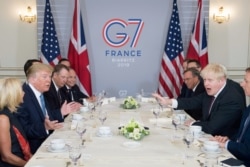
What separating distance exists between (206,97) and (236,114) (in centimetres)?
51

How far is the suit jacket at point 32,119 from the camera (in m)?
3.38

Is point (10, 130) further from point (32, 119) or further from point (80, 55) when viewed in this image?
point (80, 55)

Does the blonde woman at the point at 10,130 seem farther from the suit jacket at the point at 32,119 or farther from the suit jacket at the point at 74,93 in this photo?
the suit jacket at the point at 74,93

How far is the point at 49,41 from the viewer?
240 inches

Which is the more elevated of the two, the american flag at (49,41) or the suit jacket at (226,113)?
the american flag at (49,41)

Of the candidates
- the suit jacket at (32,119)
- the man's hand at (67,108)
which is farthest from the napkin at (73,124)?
the man's hand at (67,108)

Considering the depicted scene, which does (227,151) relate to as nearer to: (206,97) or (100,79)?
(206,97)

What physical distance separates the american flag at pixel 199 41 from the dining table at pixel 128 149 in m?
2.66

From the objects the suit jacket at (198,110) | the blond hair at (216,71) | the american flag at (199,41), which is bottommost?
the suit jacket at (198,110)

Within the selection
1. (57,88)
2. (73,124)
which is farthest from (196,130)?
Answer: (57,88)

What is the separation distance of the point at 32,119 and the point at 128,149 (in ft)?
4.11

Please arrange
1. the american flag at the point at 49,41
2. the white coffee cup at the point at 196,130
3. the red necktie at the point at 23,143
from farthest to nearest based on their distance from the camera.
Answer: the american flag at the point at 49,41 < the white coffee cup at the point at 196,130 < the red necktie at the point at 23,143

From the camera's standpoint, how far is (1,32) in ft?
20.6

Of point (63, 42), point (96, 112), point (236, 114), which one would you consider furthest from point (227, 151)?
point (63, 42)
